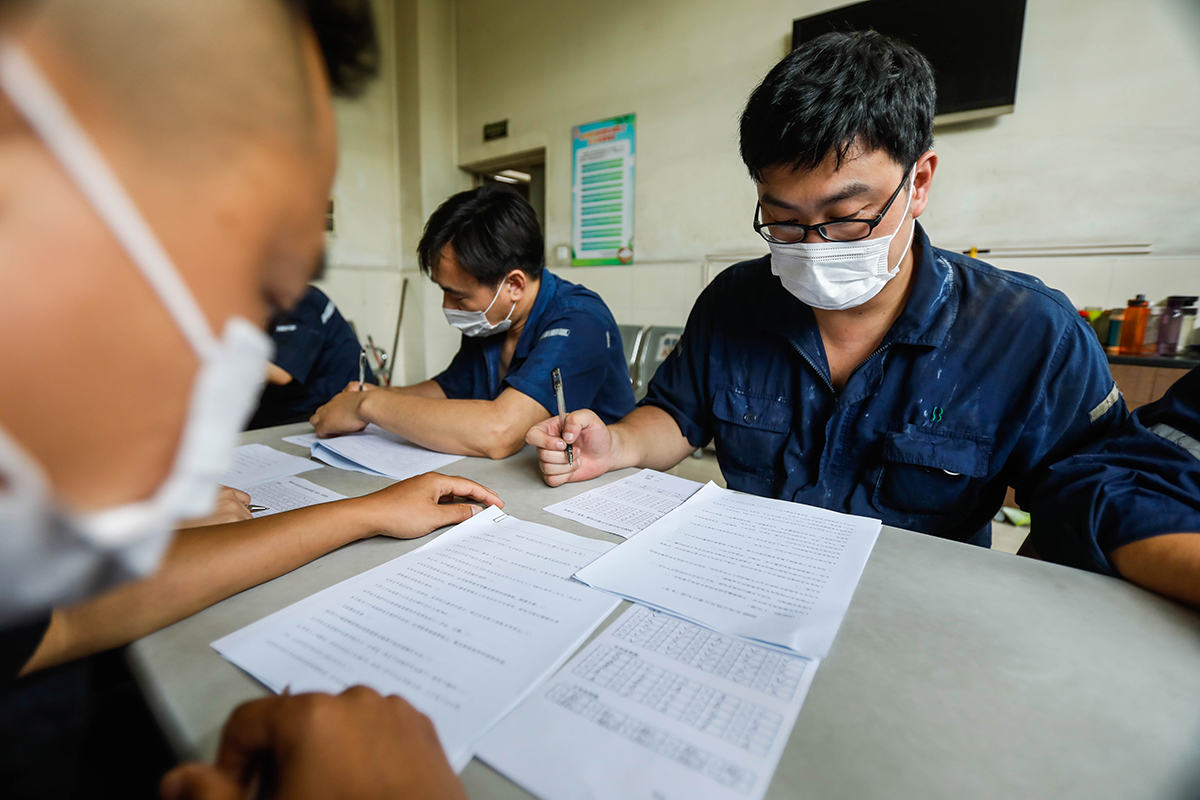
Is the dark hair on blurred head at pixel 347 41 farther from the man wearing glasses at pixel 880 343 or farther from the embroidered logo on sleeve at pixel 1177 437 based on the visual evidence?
the embroidered logo on sleeve at pixel 1177 437

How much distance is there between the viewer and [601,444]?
106 centimetres

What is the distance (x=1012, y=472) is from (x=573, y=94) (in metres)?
3.75

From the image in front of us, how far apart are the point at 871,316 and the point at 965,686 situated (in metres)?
0.78

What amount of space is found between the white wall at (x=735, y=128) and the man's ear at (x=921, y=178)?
6.28 feet

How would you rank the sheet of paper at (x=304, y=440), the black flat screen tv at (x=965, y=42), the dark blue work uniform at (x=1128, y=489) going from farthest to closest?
the black flat screen tv at (x=965, y=42)
the sheet of paper at (x=304, y=440)
the dark blue work uniform at (x=1128, y=489)

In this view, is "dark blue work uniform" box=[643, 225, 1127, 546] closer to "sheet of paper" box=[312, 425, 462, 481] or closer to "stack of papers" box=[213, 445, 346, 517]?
"sheet of paper" box=[312, 425, 462, 481]

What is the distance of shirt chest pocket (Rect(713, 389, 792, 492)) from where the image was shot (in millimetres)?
1172

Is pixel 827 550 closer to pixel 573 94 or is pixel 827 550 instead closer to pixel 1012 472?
pixel 1012 472

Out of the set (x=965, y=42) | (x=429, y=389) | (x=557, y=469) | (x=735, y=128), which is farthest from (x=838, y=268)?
(x=735, y=128)

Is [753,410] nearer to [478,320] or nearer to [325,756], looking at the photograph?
[478,320]

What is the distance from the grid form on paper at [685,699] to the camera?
1.32 ft

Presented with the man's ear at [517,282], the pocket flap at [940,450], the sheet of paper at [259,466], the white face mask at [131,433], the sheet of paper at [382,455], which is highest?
the man's ear at [517,282]

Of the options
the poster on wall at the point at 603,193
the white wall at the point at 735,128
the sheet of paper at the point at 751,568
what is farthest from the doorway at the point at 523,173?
the sheet of paper at the point at 751,568

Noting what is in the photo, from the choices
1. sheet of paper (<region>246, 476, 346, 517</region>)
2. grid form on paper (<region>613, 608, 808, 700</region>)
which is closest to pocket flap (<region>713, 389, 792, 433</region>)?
grid form on paper (<region>613, 608, 808, 700</region>)
